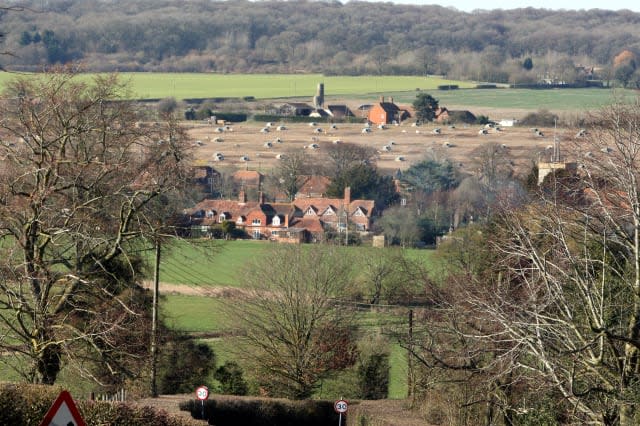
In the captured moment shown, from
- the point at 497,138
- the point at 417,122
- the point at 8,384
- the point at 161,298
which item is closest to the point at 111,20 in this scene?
the point at 417,122

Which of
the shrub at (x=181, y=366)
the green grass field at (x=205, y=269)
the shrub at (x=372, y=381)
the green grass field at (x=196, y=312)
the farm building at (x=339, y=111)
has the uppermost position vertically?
the shrub at (x=181, y=366)

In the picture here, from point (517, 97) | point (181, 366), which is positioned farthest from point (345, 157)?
point (181, 366)

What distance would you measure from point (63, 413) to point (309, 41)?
545 feet

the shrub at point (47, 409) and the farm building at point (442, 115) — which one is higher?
the shrub at point (47, 409)

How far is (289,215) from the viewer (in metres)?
61.5

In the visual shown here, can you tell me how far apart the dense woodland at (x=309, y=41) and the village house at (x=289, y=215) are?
57807 millimetres

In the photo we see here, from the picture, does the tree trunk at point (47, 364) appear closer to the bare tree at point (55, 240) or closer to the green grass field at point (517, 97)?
the bare tree at point (55, 240)

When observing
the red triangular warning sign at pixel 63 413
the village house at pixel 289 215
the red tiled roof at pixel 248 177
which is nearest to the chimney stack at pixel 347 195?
the village house at pixel 289 215

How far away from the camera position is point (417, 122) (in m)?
105

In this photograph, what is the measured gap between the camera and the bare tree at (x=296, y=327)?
24000 mm

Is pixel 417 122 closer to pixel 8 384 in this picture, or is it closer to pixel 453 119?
pixel 453 119

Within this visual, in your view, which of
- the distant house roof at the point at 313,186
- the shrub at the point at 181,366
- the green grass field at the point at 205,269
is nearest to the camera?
the shrub at the point at 181,366

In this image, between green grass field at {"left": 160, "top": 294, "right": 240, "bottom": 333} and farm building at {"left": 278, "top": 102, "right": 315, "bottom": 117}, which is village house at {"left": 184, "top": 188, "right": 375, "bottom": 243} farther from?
farm building at {"left": 278, "top": 102, "right": 315, "bottom": 117}

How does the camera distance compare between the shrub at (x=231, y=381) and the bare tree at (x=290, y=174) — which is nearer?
the shrub at (x=231, y=381)
